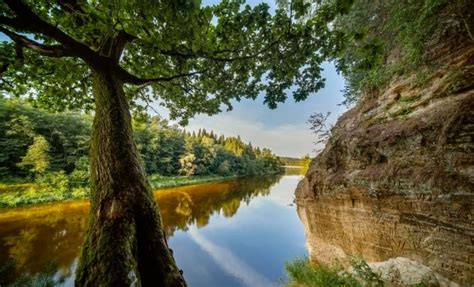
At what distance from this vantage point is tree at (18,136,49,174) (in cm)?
2047

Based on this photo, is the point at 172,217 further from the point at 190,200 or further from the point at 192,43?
the point at 192,43

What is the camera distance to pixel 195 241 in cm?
1144

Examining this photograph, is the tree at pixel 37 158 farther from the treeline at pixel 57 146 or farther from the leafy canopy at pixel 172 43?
the leafy canopy at pixel 172 43

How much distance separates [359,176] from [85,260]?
5549mm

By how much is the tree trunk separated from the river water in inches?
263

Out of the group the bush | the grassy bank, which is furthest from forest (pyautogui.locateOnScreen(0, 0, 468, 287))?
the bush

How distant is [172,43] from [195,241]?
35.6ft

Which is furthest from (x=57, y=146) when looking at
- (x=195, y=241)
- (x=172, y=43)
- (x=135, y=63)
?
(x=172, y=43)

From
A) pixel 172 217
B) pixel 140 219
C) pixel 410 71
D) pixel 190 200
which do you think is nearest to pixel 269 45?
pixel 140 219

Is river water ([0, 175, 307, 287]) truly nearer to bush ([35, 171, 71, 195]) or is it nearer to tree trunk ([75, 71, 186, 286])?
bush ([35, 171, 71, 195])

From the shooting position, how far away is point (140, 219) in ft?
7.13

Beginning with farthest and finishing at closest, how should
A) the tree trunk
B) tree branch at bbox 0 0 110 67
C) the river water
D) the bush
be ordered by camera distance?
the bush, the river water, tree branch at bbox 0 0 110 67, the tree trunk

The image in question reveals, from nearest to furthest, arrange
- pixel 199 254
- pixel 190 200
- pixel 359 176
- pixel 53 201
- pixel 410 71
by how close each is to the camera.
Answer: pixel 410 71
pixel 359 176
pixel 199 254
pixel 53 201
pixel 190 200

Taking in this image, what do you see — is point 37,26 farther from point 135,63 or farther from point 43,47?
point 135,63
